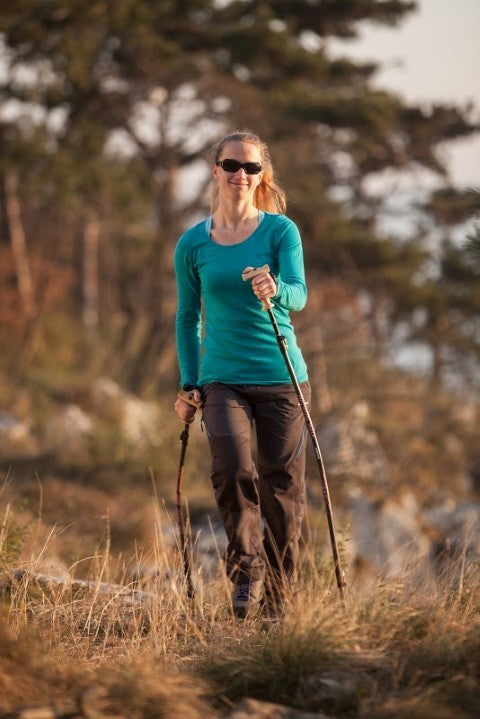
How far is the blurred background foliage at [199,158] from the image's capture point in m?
16.4

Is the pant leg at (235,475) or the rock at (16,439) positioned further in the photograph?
the rock at (16,439)

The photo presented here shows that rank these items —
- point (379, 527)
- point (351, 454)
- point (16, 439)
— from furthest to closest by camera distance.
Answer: point (351, 454) → point (379, 527) → point (16, 439)

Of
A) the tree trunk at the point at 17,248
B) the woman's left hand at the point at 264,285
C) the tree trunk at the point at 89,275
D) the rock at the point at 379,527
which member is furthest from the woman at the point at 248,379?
the tree trunk at the point at 89,275

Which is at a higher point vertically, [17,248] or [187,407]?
[17,248]

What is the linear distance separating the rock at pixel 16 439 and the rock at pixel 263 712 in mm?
10132

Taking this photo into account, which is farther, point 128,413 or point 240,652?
point 128,413

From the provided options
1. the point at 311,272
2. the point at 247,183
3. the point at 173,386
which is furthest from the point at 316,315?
the point at 247,183

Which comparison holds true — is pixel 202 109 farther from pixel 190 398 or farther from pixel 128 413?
pixel 190 398

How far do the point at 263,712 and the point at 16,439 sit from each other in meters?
11.3

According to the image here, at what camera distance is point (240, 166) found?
4719 millimetres

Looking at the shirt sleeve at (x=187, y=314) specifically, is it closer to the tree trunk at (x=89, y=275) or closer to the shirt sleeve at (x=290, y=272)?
the shirt sleeve at (x=290, y=272)

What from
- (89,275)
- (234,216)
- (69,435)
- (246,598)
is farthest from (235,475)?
(89,275)

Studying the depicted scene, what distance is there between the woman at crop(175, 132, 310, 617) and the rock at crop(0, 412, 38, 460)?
29.2ft

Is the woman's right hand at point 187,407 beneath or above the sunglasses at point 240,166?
beneath
